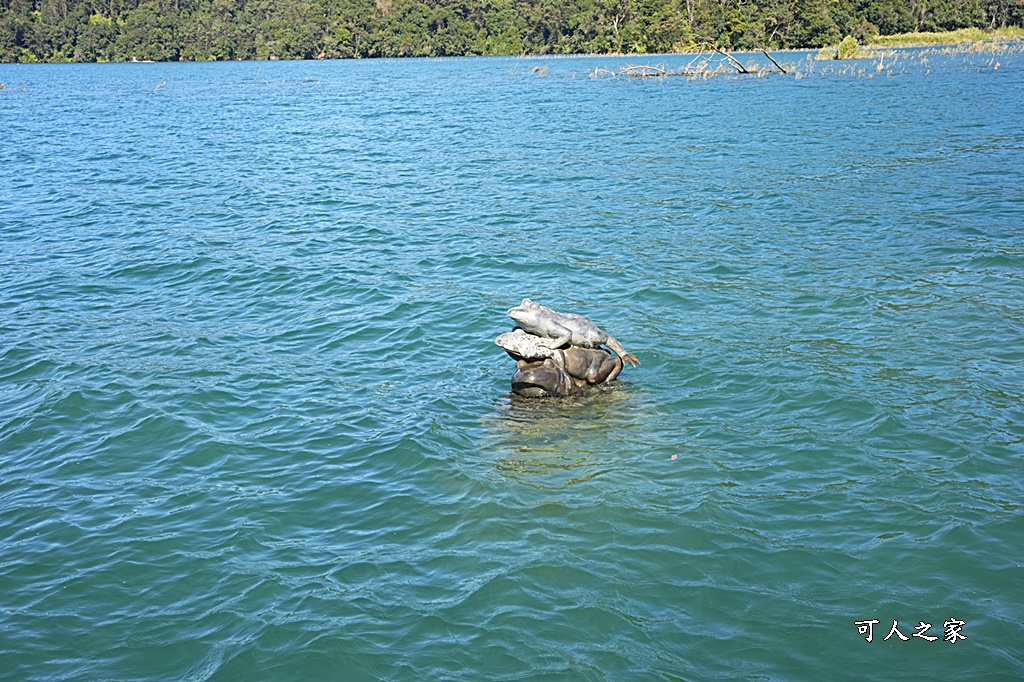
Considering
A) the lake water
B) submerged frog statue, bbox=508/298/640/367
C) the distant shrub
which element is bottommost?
the lake water

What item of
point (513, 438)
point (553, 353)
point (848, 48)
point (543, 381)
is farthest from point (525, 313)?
point (848, 48)

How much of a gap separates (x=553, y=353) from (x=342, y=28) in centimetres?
16827

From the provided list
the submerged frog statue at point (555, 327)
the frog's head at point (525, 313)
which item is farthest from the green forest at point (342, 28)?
the frog's head at point (525, 313)

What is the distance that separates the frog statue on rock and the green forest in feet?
365

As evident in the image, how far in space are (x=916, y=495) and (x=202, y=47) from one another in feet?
622

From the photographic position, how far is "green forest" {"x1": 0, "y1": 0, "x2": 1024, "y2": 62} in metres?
122

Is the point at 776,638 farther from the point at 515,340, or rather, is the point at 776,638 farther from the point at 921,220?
the point at 921,220

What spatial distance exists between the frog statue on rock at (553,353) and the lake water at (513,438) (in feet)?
1.00

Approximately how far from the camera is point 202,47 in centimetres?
17312

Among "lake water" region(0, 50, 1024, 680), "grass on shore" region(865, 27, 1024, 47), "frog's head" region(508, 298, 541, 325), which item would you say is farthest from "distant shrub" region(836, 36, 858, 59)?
"frog's head" region(508, 298, 541, 325)

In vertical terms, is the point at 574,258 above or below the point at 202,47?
below

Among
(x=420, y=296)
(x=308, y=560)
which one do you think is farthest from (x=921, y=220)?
(x=308, y=560)

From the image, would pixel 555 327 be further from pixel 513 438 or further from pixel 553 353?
pixel 513 438

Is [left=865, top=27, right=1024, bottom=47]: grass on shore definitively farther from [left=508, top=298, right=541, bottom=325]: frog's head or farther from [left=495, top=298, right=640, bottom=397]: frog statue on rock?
[left=508, top=298, right=541, bottom=325]: frog's head
